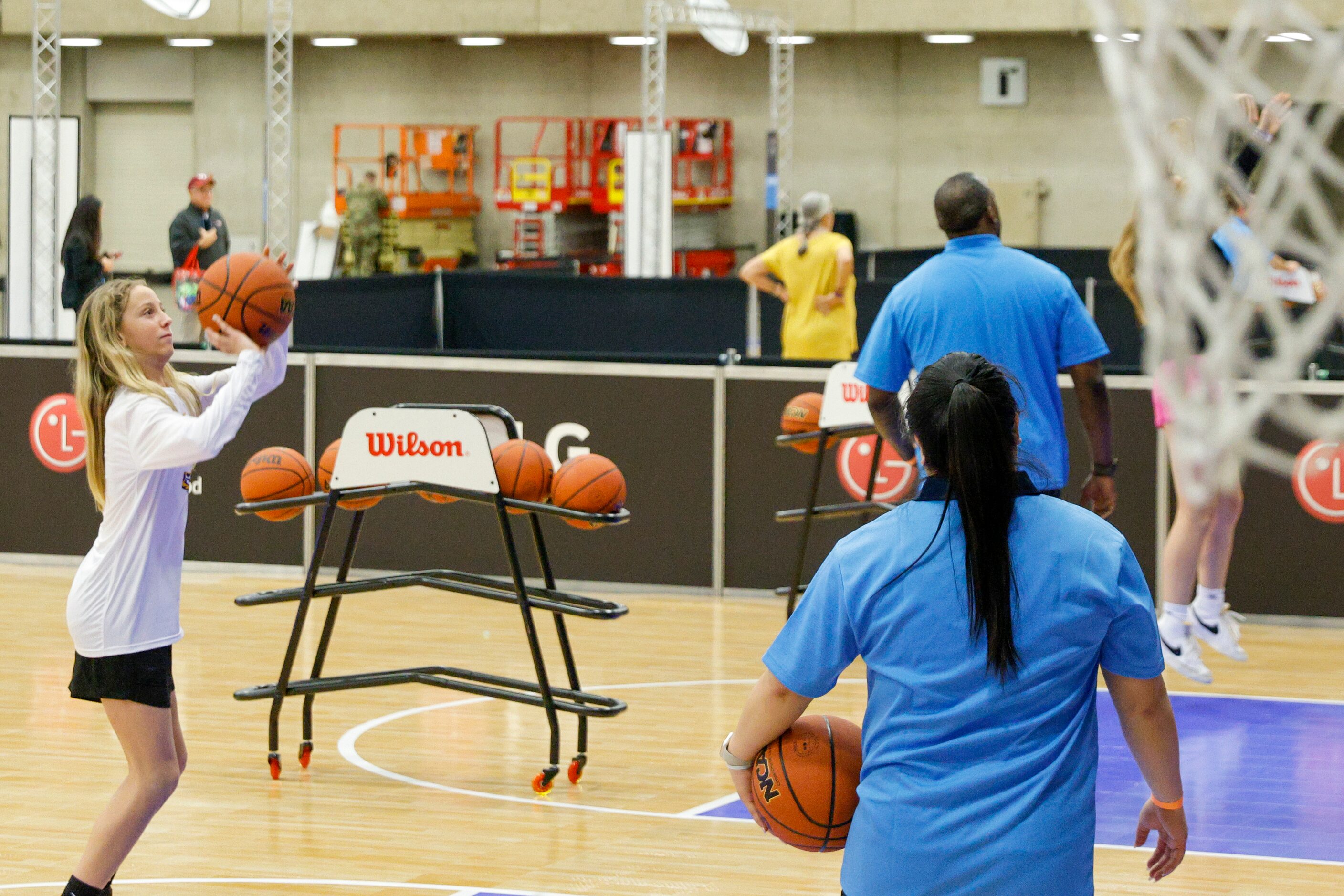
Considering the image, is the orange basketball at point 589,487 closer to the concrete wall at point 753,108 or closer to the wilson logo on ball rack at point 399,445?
the wilson logo on ball rack at point 399,445

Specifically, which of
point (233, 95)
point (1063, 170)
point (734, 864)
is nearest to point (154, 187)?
point (233, 95)

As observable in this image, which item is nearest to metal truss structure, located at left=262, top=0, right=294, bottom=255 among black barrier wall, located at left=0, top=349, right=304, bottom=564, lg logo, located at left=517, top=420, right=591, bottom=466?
black barrier wall, located at left=0, top=349, right=304, bottom=564

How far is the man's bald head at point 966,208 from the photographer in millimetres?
6355

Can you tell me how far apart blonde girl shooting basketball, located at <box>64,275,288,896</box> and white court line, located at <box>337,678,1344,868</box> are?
5.64ft

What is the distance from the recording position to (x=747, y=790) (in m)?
3.49

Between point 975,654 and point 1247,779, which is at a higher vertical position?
point 975,654

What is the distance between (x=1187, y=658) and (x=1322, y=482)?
2194mm

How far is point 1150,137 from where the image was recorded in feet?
7.33

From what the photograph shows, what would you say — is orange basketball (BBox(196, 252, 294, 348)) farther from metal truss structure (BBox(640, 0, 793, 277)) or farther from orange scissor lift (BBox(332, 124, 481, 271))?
orange scissor lift (BBox(332, 124, 481, 271))

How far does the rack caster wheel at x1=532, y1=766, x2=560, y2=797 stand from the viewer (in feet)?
21.5

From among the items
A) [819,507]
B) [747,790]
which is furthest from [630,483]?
[747,790]

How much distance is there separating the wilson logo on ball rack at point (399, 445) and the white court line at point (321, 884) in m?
1.66

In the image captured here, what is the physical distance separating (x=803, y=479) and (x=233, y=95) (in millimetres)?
18510

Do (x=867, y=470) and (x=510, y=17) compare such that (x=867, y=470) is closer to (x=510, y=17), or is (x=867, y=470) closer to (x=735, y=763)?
(x=735, y=763)
